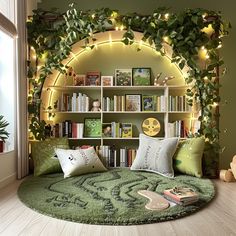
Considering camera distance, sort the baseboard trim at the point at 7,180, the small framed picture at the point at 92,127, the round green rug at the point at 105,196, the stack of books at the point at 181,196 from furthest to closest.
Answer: the small framed picture at the point at 92,127 → the baseboard trim at the point at 7,180 → the stack of books at the point at 181,196 → the round green rug at the point at 105,196

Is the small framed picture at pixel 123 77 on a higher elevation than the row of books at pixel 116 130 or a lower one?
higher

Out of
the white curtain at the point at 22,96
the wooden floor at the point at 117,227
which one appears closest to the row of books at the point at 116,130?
the white curtain at the point at 22,96

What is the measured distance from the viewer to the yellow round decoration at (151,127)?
11.8ft

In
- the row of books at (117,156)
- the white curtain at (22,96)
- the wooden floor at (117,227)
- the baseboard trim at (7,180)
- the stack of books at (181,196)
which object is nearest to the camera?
the wooden floor at (117,227)

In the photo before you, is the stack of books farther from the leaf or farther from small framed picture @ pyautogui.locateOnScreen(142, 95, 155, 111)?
small framed picture @ pyautogui.locateOnScreen(142, 95, 155, 111)

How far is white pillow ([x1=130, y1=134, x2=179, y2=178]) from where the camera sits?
3.00 meters

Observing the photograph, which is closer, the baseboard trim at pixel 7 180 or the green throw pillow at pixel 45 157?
the baseboard trim at pixel 7 180

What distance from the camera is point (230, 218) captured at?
1.93 metres

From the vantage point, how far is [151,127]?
11.8 ft

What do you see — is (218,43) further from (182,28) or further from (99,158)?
(99,158)

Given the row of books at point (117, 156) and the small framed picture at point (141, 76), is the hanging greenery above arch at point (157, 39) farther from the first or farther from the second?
the row of books at point (117, 156)

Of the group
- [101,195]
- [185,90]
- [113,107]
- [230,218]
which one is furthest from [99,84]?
[230,218]

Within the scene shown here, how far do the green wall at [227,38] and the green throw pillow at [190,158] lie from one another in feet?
2.31

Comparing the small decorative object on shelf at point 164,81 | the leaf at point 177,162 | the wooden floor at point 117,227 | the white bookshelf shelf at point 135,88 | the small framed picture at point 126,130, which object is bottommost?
the wooden floor at point 117,227
